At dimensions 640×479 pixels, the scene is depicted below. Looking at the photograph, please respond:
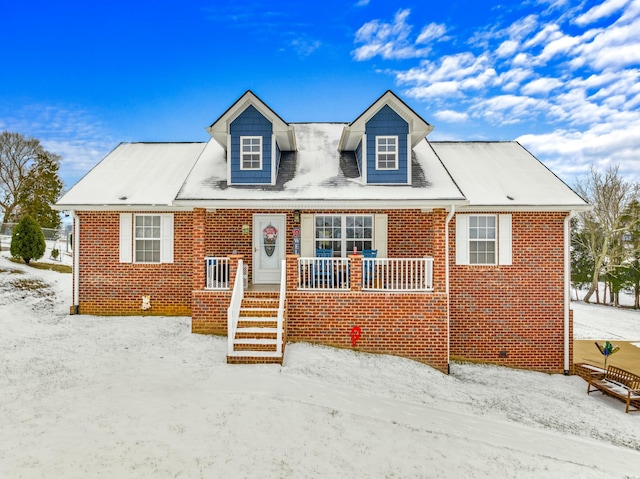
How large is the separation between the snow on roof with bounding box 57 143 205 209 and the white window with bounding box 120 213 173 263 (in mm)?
669

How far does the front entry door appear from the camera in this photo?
463 inches

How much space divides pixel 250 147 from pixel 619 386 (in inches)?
504

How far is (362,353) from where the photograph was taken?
31.5 ft

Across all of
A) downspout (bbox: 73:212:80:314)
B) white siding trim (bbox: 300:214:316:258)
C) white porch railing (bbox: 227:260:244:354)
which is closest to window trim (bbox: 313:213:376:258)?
white siding trim (bbox: 300:214:316:258)

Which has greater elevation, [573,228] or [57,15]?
[57,15]

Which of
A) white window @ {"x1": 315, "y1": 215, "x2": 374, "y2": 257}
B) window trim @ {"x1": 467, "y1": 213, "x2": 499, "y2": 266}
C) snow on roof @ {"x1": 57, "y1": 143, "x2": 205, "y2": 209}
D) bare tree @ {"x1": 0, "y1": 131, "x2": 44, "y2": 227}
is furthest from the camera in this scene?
bare tree @ {"x1": 0, "y1": 131, "x2": 44, "y2": 227}

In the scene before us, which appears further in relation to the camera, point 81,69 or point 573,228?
point 573,228

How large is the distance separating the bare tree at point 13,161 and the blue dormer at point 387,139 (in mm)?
35405

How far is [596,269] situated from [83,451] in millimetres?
35338

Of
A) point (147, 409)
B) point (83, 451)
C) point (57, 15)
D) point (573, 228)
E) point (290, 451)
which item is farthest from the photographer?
point (573, 228)

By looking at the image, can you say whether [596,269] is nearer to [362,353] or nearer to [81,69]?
[362,353]

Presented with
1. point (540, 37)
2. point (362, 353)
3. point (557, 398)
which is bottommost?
point (557, 398)

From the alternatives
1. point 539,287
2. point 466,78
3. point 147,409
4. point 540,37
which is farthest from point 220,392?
point 466,78

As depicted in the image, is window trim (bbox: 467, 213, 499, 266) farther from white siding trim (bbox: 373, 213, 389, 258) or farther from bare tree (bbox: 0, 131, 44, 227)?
bare tree (bbox: 0, 131, 44, 227)
